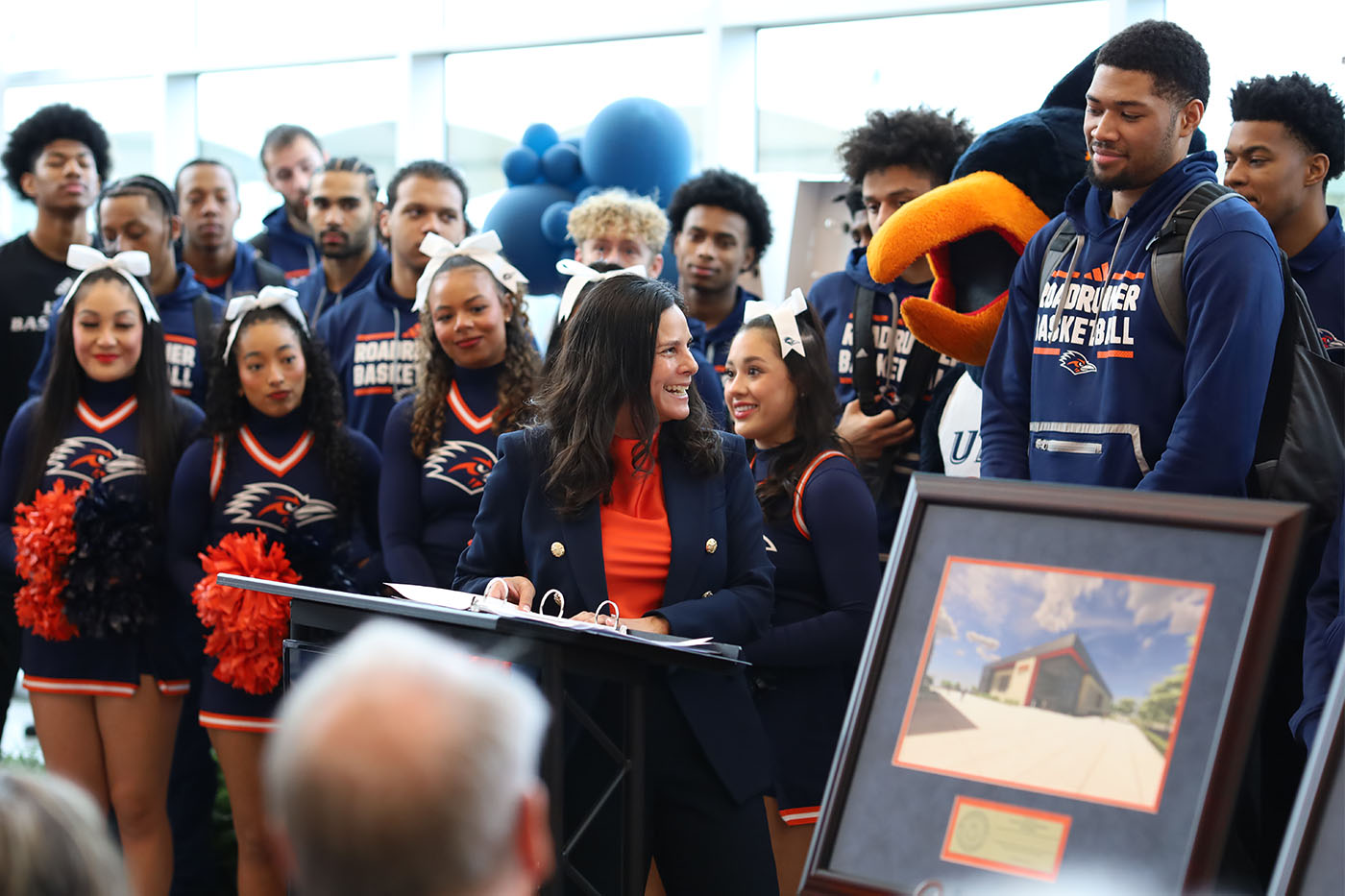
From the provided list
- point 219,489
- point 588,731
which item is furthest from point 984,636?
point 219,489

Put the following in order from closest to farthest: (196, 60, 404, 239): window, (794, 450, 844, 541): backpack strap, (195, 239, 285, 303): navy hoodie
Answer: (794, 450, 844, 541): backpack strap → (195, 239, 285, 303): navy hoodie → (196, 60, 404, 239): window

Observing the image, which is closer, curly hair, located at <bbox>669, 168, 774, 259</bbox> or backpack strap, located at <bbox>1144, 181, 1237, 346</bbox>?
backpack strap, located at <bbox>1144, 181, 1237, 346</bbox>

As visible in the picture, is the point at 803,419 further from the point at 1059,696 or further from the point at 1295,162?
the point at 1059,696

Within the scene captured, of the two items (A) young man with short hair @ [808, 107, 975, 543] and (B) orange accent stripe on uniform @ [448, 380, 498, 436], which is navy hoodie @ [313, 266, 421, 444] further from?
(A) young man with short hair @ [808, 107, 975, 543]

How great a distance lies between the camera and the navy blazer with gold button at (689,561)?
2311mm

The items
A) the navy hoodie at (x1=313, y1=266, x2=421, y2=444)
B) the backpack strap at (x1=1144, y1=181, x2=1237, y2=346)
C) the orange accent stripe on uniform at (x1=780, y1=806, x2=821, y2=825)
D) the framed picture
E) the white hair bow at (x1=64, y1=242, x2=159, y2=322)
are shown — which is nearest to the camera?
the framed picture

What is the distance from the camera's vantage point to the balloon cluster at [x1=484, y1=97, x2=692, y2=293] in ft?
17.2

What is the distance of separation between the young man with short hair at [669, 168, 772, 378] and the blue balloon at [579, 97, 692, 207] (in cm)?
80

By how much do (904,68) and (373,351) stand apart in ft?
10.8

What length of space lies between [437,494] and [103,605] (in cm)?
93

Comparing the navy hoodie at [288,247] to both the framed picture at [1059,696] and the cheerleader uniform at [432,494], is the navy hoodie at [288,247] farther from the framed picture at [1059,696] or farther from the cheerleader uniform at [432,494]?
the framed picture at [1059,696]

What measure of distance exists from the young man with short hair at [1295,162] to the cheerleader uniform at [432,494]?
190 cm

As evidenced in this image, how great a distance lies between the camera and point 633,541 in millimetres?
2408

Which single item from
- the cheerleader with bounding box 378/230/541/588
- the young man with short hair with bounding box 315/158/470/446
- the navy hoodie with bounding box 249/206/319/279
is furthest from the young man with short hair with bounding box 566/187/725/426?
the navy hoodie with bounding box 249/206/319/279
